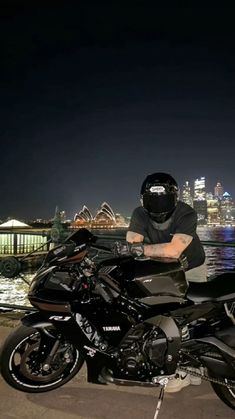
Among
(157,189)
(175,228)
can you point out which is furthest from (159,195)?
(175,228)

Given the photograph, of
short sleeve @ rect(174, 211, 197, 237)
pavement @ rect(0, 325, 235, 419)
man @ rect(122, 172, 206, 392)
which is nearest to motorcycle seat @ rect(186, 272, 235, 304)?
man @ rect(122, 172, 206, 392)

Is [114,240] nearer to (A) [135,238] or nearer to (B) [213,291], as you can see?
(A) [135,238]

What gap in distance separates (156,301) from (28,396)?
5.21ft

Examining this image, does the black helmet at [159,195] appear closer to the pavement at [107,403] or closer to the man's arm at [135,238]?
the man's arm at [135,238]

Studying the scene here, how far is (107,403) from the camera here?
3471 mm

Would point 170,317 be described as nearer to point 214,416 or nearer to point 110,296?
point 110,296

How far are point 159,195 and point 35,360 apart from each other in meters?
1.85

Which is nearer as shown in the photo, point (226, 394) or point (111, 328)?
point (111, 328)

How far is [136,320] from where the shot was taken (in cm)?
307

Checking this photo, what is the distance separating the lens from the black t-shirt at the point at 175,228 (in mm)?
3424

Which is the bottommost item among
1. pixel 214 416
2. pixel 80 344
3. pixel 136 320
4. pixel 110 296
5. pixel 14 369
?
pixel 214 416

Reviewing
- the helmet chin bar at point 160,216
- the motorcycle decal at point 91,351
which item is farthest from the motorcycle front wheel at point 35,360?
the helmet chin bar at point 160,216

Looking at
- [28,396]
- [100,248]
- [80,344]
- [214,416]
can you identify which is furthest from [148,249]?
[28,396]

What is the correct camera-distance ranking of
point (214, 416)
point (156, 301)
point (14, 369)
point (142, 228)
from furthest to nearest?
point (142, 228)
point (14, 369)
point (214, 416)
point (156, 301)
